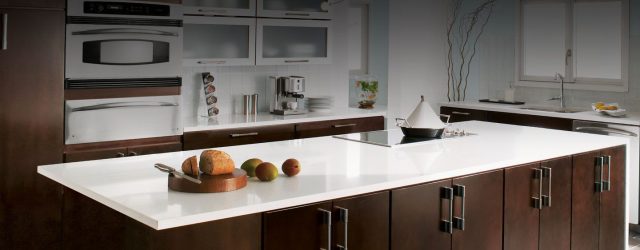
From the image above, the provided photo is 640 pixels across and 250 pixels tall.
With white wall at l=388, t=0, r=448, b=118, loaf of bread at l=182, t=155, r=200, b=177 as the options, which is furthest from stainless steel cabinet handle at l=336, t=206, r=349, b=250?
white wall at l=388, t=0, r=448, b=118

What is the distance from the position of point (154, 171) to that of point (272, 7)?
3206 millimetres

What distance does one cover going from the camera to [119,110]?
17.2 feet

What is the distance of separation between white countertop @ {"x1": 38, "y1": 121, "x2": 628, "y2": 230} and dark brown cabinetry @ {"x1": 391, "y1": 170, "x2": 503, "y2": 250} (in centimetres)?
7

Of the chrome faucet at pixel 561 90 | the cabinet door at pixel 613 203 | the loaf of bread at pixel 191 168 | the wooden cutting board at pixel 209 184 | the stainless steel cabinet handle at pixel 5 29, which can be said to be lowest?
the cabinet door at pixel 613 203

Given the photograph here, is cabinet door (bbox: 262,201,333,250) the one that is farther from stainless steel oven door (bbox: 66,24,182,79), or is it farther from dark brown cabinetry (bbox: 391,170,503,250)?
stainless steel oven door (bbox: 66,24,182,79)

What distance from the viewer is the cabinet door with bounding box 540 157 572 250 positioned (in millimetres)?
4414

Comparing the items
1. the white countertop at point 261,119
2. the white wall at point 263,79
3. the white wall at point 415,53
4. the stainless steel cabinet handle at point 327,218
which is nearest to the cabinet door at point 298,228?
the stainless steel cabinet handle at point 327,218

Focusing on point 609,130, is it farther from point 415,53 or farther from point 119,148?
point 119,148

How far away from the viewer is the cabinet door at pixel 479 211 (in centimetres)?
388

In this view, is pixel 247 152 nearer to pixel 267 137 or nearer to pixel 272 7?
pixel 267 137

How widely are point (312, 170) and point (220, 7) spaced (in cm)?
278

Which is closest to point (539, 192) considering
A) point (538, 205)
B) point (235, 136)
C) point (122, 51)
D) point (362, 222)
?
point (538, 205)

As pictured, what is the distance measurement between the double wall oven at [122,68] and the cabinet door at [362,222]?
2.44 metres

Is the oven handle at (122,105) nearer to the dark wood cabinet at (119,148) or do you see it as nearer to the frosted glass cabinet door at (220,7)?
the dark wood cabinet at (119,148)
